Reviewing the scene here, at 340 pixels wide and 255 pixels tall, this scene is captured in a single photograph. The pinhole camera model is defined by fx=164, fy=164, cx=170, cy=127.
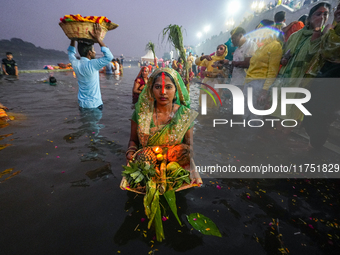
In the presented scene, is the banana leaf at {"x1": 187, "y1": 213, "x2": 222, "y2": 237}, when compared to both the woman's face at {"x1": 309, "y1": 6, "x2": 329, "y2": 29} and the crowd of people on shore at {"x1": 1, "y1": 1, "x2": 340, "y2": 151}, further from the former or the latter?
the woman's face at {"x1": 309, "y1": 6, "x2": 329, "y2": 29}

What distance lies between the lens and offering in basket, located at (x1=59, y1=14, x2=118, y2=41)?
3.82 meters

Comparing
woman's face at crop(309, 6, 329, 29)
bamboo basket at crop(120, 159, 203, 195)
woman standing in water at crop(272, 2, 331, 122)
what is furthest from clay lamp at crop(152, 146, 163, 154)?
woman's face at crop(309, 6, 329, 29)

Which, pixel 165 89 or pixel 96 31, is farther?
pixel 96 31

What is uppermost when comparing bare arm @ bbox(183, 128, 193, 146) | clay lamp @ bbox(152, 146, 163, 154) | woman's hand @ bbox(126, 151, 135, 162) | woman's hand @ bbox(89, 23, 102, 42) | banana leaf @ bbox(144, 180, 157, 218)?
woman's hand @ bbox(89, 23, 102, 42)

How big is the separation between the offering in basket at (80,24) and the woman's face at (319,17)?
4853 millimetres

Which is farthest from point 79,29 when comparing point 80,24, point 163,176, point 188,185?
point 188,185

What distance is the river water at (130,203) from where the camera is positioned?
6.05ft

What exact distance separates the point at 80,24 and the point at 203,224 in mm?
4841

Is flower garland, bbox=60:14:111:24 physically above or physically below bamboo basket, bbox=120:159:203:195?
above

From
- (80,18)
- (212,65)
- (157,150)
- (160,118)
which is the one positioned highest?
(80,18)

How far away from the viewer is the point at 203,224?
210 centimetres

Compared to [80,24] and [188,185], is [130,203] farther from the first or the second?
[80,24]

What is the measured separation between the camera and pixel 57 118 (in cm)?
535

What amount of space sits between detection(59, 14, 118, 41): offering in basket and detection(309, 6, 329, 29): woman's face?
485cm
